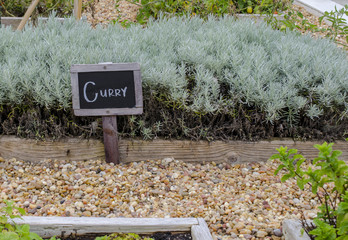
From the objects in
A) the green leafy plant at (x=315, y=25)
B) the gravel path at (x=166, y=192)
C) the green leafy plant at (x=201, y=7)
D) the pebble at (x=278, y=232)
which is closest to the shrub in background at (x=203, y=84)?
the gravel path at (x=166, y=192)

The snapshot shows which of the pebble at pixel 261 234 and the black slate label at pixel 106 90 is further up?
the black slate label at pixel 106 90

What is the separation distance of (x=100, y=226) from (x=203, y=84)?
51.2 inches

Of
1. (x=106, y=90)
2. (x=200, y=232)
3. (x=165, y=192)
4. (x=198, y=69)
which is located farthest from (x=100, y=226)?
(x=198, y=69)

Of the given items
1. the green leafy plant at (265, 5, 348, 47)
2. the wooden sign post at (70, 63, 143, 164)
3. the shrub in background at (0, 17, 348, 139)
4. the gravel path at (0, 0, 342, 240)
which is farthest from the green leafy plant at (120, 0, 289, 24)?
the gravel path at (0, 0, 342, 240)

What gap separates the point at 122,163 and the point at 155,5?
284 centimetres

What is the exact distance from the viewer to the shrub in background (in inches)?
104

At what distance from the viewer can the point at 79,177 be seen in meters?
2.56

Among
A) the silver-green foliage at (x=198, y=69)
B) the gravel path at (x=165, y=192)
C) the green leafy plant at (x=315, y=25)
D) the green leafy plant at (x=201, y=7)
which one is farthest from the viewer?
the green leafy plant at (x=201, y=7)

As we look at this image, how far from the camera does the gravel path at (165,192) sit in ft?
7.30

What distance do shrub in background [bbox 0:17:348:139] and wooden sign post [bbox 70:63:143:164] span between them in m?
0.12

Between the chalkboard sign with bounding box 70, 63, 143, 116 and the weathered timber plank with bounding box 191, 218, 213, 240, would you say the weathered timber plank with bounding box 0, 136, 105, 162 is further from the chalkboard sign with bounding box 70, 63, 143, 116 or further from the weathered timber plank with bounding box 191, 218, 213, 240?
the weathered timber plank with bounding box 191, 218, 213, 240

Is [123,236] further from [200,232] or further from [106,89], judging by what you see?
[106,89]

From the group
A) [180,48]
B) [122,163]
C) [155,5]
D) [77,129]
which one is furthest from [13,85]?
[155,5]

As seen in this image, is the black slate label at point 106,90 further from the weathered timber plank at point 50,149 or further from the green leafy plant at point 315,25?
the green leafy plant at point 315,25
